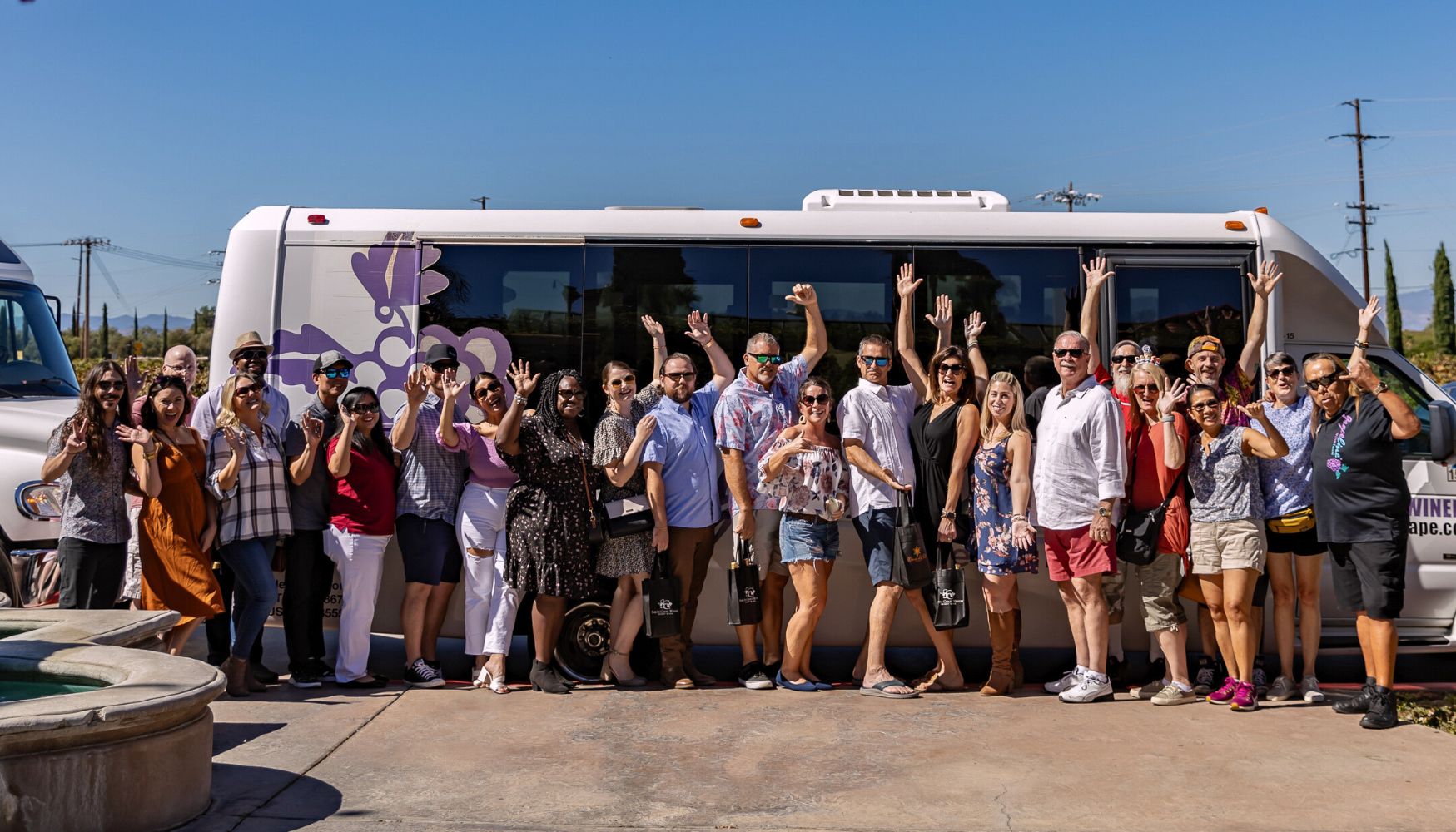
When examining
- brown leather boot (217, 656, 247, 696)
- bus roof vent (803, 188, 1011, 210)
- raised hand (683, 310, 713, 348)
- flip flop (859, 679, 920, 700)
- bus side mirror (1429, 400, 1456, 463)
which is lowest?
flip flop (859, 679, 920, 700)

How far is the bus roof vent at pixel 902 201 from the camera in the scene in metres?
8.41

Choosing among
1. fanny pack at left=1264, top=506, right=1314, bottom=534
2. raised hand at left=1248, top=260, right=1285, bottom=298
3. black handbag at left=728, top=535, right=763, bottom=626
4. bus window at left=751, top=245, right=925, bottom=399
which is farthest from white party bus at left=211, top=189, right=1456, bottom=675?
fanny pack at left=1264, top=506, right=1314, bottom=534

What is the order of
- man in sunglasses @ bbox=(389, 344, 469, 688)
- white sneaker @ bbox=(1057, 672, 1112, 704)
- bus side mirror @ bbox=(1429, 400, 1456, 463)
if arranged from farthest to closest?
man in sunglasses @ bbox=(389, 344, 469, 688) < white sneaker @ bbox=(1057, 672, 1112, 704) < bus side mirror @ bbox=(1429, 400, 1456, 463)

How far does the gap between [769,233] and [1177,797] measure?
4181mm

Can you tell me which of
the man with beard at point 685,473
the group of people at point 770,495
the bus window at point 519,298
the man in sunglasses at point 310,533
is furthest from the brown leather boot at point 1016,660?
the man in sunglasses at point 310,533

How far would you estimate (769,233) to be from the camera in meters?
8.25

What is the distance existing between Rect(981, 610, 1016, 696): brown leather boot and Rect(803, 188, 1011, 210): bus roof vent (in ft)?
8.75

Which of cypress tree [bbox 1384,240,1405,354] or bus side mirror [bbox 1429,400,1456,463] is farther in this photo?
cypress tree [bbox 1384,240,1405,354]

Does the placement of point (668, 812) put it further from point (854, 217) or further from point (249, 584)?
point (854, 217)

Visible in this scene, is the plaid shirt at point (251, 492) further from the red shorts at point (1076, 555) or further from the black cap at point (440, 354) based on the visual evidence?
the red shorts at point (1076, 555)

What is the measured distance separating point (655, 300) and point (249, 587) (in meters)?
3.03

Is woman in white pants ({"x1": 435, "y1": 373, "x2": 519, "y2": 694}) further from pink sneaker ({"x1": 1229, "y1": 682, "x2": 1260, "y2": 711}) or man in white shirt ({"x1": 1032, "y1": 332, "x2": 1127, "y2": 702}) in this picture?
pink sneaker ({"x1": 1229, "y1": 682, "x2": 1260, "y2": 711})

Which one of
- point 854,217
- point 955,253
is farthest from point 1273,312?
point 854,217

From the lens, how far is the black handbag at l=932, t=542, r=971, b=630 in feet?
25.2
